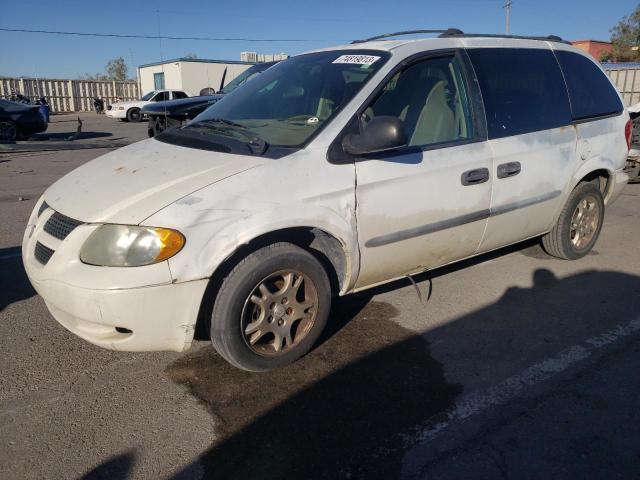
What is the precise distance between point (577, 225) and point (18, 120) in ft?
53.2

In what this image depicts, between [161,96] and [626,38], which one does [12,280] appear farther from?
[626,38]

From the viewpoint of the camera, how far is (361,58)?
3578 mm

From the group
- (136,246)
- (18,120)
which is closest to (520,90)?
(136,246)

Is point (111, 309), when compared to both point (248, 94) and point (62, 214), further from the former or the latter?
point (248, 94)

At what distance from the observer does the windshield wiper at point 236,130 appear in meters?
3.05

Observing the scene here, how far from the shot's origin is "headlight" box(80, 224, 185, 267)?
262 cm

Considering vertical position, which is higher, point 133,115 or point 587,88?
point 133,115

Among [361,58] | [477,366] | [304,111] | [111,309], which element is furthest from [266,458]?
[361,58]

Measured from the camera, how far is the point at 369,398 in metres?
2.85

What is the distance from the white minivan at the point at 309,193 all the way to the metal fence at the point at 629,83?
36.2 feet

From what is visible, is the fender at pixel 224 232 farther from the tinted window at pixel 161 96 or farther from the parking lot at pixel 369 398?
the tinted window at pixel 161 96

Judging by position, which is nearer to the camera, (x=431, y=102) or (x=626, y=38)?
(x=431, y=102)

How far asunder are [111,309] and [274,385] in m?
0.95

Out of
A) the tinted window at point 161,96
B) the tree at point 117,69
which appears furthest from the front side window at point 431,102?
the tree at point 117,69
